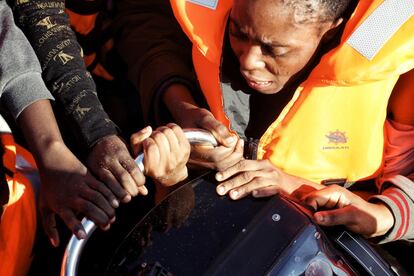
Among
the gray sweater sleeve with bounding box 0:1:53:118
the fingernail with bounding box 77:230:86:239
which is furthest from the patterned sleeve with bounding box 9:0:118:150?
the fingernail with bounding box 77:230:86:239

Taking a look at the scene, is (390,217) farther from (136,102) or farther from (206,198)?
(136,102)

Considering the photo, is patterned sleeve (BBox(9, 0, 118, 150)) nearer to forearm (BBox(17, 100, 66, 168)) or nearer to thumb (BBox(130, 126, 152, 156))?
forearm (BBox(17, 100, 66, 168))

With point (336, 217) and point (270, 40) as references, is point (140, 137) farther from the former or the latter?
point (336, 217)

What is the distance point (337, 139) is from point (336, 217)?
0.35 meters

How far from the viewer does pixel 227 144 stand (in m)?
1.28

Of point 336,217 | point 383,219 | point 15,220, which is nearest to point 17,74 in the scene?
point 15,220

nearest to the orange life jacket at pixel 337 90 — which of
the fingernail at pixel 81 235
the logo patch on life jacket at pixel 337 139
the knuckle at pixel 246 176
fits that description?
the logo patch on life jacket at pixel 337 139

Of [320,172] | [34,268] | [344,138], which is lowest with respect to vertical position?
[34,268]

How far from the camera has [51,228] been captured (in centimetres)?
127

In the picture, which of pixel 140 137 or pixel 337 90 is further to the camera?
pixel 337 90

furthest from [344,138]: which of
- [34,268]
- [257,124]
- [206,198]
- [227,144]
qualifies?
[34,268]

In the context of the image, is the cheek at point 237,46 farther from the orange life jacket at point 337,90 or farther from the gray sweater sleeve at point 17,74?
the gray sweater sleeve at point 17,74

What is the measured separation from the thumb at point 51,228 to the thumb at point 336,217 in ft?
1.87

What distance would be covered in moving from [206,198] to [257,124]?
1.72ft
